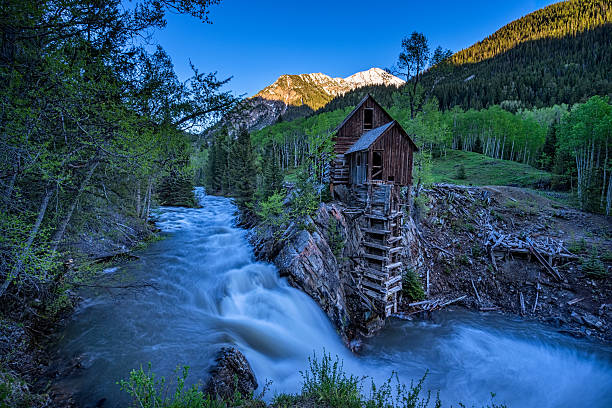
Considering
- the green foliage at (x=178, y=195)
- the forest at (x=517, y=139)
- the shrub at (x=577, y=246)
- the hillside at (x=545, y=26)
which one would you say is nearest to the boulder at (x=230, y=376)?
the forest at (x=517, y=139)

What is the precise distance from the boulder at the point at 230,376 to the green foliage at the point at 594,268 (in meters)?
18.8

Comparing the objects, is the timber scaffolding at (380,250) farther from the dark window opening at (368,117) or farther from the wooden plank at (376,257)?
the dark window opening at (368,117)

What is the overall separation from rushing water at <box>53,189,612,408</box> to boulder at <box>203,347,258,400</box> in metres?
0.34

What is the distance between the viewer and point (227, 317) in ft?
31.2

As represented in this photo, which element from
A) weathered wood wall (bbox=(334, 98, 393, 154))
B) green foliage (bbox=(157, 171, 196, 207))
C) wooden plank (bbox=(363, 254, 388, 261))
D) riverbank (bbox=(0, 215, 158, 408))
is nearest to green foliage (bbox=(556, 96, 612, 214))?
weathered wood wall (bbox=(334, 98, 393, 154))

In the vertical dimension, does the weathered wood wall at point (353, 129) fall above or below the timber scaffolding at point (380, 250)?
above

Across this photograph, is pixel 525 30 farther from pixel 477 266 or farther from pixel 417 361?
pixel 417 361

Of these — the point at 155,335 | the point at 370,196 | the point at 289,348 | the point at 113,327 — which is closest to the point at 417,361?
the point at 289,348

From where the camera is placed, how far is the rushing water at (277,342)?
263 inches

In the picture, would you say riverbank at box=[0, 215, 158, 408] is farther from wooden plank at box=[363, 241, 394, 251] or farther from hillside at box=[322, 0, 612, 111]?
hillside at box=[322, 0, 612, 111]

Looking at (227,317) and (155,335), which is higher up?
(155,335)

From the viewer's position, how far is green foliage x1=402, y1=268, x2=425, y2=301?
14055 millimetres

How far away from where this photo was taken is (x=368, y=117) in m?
17.7

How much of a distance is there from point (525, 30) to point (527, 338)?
7711 inches
